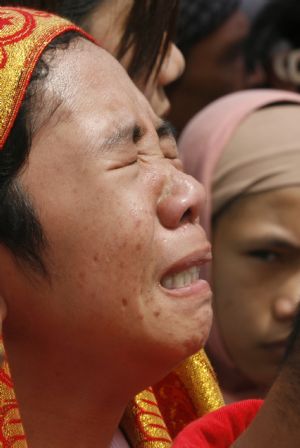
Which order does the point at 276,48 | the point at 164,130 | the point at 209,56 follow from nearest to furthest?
1. the point at 164,130
2. the point at 276,48
3. the point at 209,56

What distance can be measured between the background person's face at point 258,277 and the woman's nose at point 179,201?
960 mm

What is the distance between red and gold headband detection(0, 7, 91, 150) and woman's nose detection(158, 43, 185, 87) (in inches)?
19.1

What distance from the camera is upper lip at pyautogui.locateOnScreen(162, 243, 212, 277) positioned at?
6.35 feet

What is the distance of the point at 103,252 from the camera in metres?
1.91

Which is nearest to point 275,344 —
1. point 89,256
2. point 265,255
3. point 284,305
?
point 284,305

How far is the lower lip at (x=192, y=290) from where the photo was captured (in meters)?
1.94

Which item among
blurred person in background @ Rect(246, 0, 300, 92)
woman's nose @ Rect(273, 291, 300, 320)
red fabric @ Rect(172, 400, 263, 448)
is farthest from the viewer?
blurred person in background @ Rect(246, 0, 300, 92)

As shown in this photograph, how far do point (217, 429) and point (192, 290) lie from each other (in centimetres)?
23

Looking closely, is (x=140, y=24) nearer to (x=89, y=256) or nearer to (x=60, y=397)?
(x=89, y=256)

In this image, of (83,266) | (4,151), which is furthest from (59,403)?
(4,151)

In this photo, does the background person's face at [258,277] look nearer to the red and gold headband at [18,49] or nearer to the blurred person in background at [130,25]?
the blurred person in background at [130,25]

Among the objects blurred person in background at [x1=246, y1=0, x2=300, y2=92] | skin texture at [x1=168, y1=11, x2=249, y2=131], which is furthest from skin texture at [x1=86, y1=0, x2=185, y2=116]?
skin texture at [x1=168, y1=11, x2=249, y2=131]

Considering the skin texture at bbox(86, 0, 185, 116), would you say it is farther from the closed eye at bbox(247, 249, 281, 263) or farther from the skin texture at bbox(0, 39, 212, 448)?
the closed eye at bbox(247, 249, 281, 263)

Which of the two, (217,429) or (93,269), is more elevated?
(93,269)
